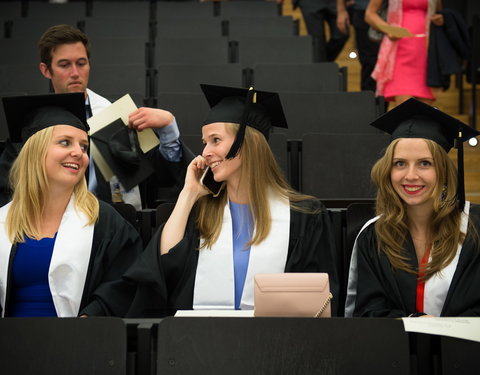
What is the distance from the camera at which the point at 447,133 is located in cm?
320

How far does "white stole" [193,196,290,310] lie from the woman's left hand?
302 cm

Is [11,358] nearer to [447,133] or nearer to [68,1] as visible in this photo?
[447,133]

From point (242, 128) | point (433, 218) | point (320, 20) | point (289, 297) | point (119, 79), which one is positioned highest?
point (320, 20)

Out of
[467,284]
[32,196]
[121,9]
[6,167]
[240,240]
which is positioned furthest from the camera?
[121,9]

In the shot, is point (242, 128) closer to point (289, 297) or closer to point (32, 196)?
point (32, 196)

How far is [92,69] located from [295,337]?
4.17 meters

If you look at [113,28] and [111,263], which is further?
[113,28]

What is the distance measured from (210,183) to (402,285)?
95 cm

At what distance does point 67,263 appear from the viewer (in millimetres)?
3031

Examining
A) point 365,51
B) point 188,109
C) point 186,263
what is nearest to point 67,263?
point 186,263

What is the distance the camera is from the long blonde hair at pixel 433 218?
300 centimetres

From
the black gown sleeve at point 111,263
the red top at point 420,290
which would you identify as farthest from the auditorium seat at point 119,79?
the red top at point 420,290

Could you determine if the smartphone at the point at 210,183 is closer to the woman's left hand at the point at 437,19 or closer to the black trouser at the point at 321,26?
the woman's left hand at the point at 437,19

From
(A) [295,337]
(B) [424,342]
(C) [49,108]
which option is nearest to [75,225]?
(C) [49,108]
